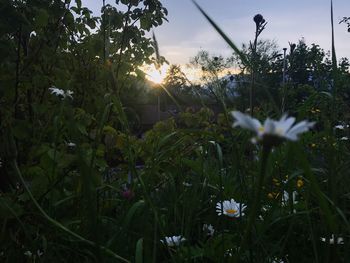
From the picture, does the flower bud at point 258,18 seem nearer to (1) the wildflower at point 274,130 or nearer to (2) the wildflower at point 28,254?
(1) the wildflower at point 274,130

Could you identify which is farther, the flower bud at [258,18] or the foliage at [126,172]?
the flower bud at [258,18]

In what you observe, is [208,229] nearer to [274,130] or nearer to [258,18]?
[258,18]

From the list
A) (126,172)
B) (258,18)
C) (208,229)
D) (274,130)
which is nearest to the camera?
(274,130)

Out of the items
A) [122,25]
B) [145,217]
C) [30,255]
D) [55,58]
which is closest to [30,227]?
[30,255]

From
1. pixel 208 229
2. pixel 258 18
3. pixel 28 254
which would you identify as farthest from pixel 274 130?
pixel 208 229

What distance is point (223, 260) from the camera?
108cm

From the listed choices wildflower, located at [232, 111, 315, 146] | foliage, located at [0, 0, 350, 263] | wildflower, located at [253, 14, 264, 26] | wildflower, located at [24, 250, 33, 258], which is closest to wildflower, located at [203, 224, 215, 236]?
foliage, located at [0, 0, 350, 263]

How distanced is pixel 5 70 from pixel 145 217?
0.83 meters

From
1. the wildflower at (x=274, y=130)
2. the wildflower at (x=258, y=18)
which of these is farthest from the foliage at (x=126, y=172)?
the wildflower at (x=258, y=18)

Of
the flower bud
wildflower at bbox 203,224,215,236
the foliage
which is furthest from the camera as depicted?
wildflower at bbox 203,224,215,236

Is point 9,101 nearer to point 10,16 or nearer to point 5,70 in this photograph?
point 5,70

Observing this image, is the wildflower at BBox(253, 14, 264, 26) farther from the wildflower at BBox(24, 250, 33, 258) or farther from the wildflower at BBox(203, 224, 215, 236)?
the wildflower at BBox(24, 250, 33, 258)

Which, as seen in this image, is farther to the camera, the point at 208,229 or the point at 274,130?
the point at 208,229

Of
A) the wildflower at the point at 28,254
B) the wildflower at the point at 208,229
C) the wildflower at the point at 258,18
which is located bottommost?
the wildflower at the point at 28,254
